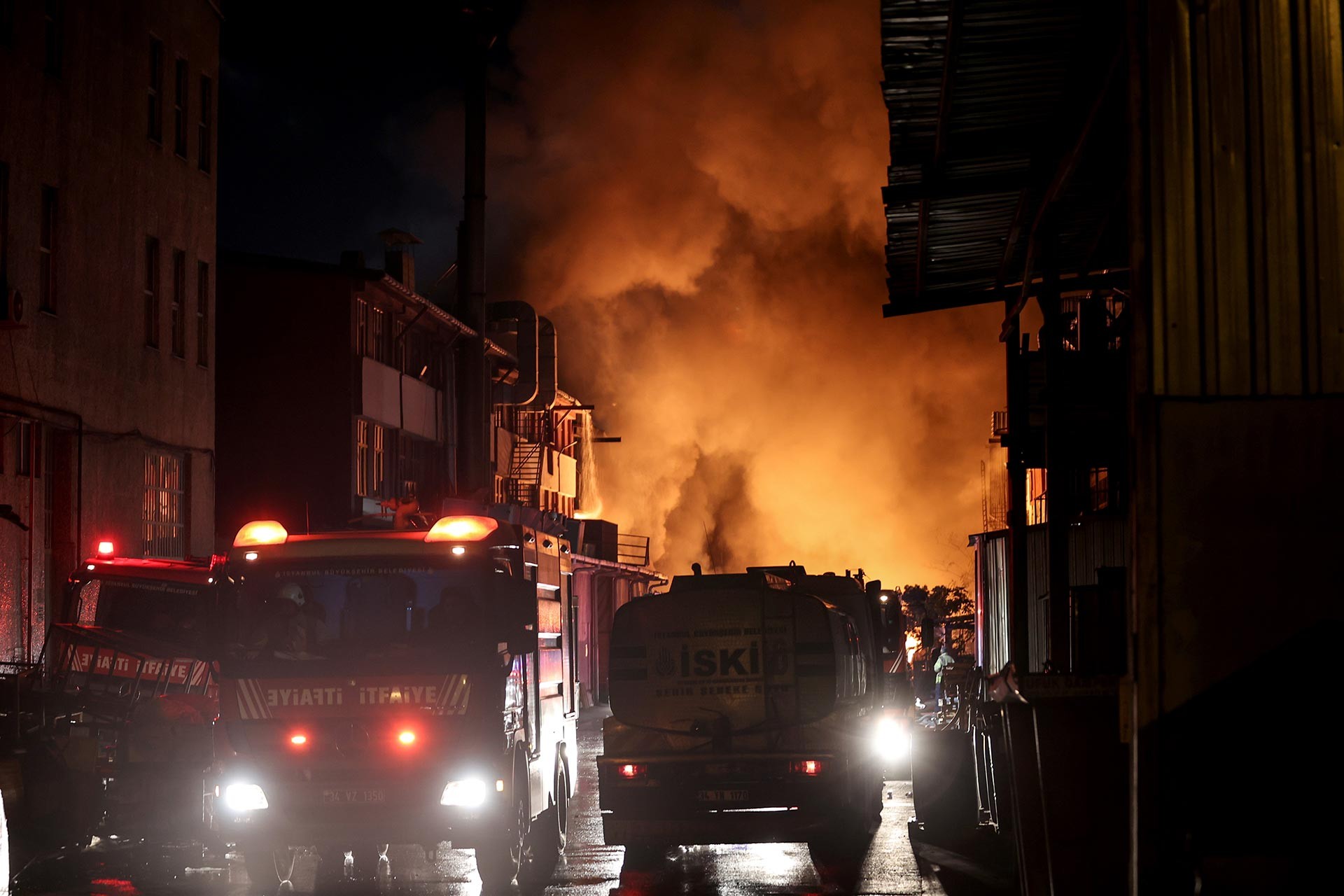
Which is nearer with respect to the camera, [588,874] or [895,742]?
[588,874]

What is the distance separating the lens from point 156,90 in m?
25.7


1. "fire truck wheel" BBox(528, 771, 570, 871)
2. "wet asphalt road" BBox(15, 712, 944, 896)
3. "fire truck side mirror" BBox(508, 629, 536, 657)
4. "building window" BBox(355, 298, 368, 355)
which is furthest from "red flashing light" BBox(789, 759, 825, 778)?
"building window" BBox(355, 298, 368, 355)

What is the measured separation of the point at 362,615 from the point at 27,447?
37.6ft

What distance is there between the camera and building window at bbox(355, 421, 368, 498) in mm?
36906

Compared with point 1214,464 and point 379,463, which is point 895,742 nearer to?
point 1214,464

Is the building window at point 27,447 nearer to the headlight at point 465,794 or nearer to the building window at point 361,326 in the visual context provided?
the headlight at point 465,794

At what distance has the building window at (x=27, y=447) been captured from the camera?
21.1 m

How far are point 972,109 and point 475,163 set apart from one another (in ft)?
88.4

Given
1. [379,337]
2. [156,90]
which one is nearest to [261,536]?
[156,90]

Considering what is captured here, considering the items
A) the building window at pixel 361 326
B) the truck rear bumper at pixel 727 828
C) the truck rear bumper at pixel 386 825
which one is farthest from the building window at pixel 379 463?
the truck rear bumper at pixel 386 825

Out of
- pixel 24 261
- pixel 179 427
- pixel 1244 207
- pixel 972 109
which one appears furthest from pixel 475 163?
pixel 1244 207

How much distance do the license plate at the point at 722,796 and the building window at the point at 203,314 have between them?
16809 millimetres

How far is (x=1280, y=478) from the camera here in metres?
7.88

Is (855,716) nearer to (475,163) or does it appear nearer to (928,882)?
(928,882)
